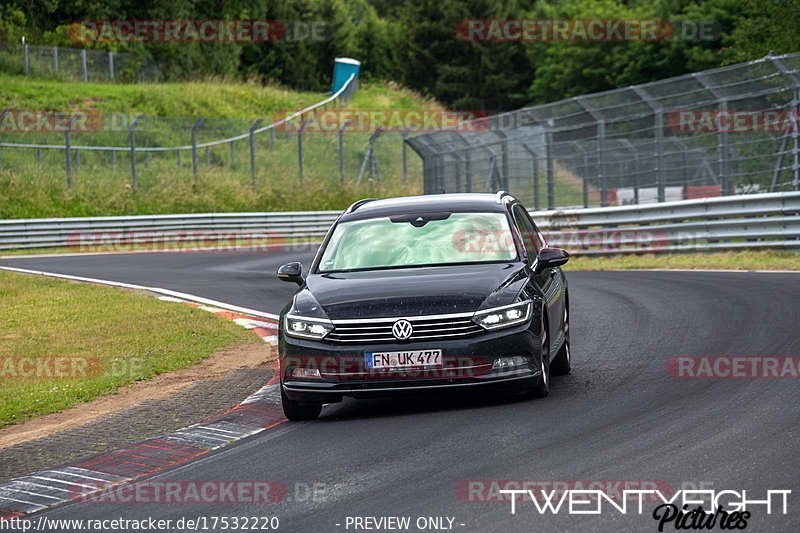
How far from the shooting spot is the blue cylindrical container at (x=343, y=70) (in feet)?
237

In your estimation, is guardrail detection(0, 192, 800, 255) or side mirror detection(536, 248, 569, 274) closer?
side mirror detection(536, 248, 569, 274)

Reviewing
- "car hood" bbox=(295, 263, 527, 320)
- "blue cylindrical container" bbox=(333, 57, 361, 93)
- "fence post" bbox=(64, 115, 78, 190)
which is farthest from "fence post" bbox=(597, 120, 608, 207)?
"blue cylindrical container" bbox=(333, 57, 361, 93)

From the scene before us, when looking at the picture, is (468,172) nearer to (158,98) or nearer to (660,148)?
(660,148)

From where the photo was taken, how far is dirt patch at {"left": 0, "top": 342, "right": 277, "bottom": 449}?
9.48 m

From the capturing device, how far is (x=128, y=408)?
10.2 meters

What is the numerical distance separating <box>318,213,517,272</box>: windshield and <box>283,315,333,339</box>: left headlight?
0.91m

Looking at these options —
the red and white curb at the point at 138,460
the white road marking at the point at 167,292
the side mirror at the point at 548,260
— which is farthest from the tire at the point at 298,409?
the white road marking at the point at 167,292

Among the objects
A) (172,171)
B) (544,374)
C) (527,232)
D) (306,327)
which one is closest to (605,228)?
(527,232)

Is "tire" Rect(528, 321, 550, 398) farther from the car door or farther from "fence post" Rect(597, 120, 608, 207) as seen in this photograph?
"fence post" Rect(597, 120, 608, 207)

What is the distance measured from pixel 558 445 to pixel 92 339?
8403 millimetres

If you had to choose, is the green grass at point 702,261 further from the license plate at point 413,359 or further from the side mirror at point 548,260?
the license plate at point 413,359

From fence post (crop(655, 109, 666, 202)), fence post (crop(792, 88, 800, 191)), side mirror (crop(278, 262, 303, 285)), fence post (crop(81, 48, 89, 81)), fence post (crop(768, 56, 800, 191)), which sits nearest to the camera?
side mirror (crop(278, 262, 303, 285))

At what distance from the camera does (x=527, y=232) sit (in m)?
10.6

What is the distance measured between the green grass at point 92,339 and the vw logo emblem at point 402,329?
332 centimetres
